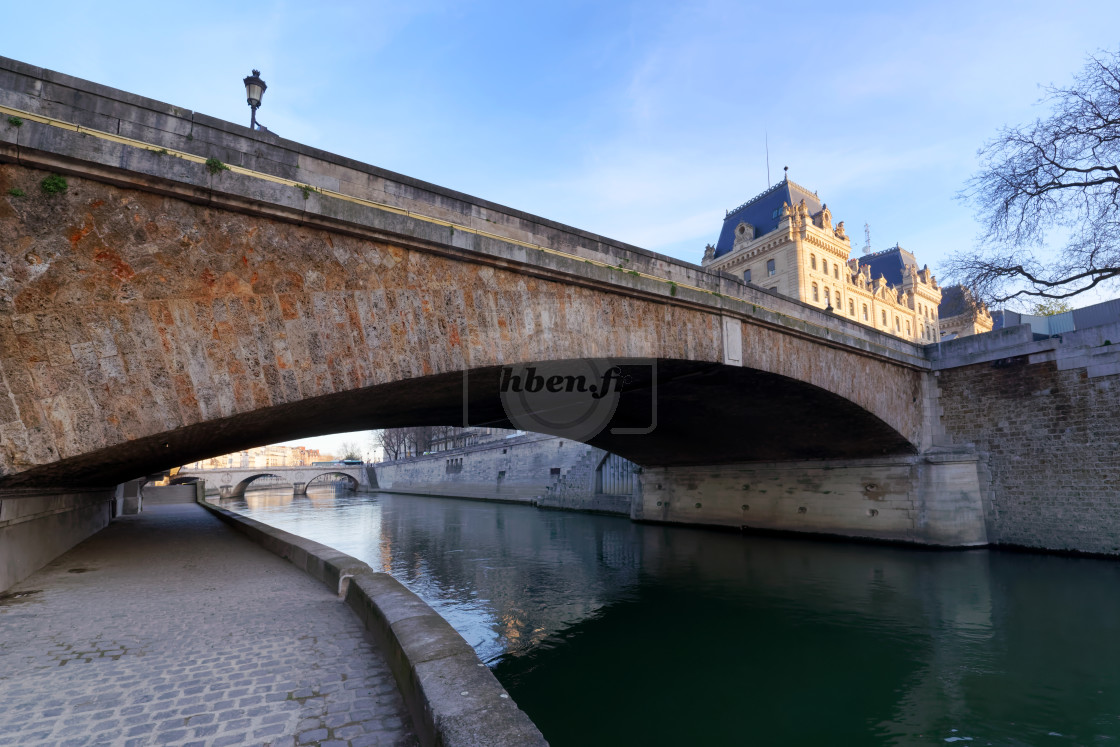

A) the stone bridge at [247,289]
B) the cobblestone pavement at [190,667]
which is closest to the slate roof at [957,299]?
the stone bridge at [247,289]

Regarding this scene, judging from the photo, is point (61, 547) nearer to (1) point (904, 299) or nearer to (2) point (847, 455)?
(2) point (847, 455)

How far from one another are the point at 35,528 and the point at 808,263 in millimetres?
43261

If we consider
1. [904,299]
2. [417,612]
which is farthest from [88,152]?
[904,299]

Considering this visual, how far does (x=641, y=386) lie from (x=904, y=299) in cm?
5371

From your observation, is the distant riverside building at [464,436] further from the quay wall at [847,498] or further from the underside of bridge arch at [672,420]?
the underside of bridge arch at [672,420]

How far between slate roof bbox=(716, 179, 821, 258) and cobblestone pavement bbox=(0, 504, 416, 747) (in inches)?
1736

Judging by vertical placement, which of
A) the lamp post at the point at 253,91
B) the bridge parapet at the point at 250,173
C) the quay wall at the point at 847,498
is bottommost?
the quay wall at the point at 847,498

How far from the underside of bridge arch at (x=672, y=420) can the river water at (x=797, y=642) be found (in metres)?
3.11

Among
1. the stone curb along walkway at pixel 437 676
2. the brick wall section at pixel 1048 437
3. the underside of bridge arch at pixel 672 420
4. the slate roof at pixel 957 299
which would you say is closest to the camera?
the stone curb along walkway at pixel 437 676

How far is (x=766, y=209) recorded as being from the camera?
151 ft

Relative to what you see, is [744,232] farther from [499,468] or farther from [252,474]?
[252,474]

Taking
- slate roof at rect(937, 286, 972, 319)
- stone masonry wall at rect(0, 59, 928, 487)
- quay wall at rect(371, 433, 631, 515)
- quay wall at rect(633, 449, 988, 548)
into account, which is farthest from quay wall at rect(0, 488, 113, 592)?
slate roof at rect(937, 286, 972, 319)

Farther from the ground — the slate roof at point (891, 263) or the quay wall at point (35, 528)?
the slate roof at point (891, 263)

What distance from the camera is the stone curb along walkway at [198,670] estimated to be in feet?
10.9
